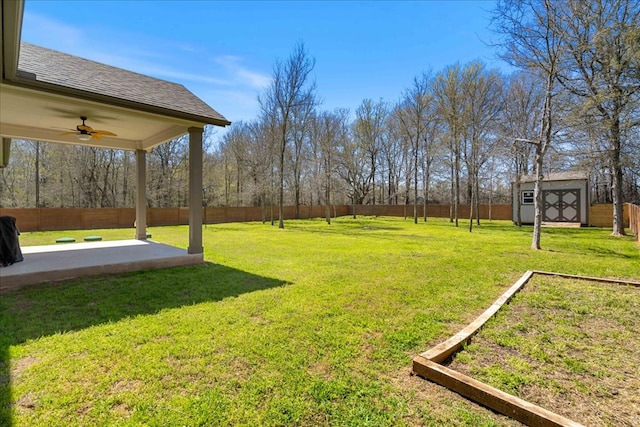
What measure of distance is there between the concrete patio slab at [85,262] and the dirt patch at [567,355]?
528 cm

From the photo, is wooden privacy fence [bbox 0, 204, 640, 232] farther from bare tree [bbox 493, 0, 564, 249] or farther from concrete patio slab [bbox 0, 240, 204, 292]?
concrete patio slab [bbox 0, 240, 204, 292]

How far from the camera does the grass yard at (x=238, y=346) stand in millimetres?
1797

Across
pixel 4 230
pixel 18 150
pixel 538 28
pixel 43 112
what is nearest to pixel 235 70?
pixel 43 112

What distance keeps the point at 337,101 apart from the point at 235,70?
13178 millimetres

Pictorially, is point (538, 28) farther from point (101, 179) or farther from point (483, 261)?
point (101, 179)

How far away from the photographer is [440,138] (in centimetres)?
1881

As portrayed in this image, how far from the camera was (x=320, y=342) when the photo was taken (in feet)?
8.77

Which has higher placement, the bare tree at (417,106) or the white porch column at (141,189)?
the bare tree at (417,106)

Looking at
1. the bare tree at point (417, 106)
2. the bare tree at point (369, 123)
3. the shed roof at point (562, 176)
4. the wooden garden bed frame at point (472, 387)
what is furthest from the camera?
the bare tree at point (369, 123)

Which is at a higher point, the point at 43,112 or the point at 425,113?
the point at 425,113

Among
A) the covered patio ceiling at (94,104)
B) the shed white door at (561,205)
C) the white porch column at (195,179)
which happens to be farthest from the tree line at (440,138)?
the covered patio ceiling at (94,104)

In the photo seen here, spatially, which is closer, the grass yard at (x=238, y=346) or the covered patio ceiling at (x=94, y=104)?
the grass yard at (x=238, y=346)

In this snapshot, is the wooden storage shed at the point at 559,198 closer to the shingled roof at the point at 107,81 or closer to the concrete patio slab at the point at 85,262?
the shingled roof at the point at 107,81

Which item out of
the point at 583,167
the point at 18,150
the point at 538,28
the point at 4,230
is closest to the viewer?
the point at 4,230
